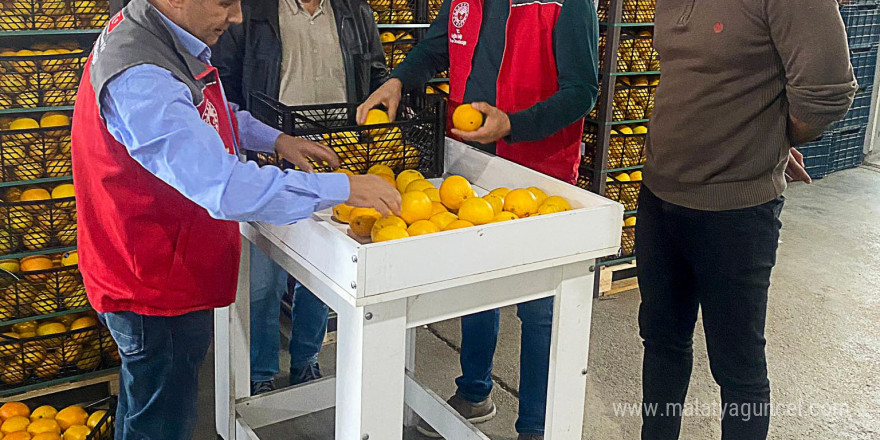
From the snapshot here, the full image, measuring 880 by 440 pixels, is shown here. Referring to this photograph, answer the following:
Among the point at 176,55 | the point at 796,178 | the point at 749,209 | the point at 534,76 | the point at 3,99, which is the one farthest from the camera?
the point at 3,99

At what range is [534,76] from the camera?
8.34 ft

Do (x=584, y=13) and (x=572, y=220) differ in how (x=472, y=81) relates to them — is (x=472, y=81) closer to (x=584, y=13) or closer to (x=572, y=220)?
(x=584, y=13)

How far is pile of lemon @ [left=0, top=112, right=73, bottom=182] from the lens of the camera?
2.73 meters

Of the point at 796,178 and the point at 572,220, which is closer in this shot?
the point at 572,220

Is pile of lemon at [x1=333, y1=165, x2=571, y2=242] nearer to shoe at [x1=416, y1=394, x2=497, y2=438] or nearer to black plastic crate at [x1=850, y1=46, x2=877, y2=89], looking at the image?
shoe at [x1=416, y1=394, x2=497, y2=438]

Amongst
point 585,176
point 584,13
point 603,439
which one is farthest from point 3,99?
point 585,176

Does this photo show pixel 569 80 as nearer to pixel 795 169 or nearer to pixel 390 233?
pixel 795 169

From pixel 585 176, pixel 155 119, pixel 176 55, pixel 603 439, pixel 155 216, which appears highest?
pixel 176 55

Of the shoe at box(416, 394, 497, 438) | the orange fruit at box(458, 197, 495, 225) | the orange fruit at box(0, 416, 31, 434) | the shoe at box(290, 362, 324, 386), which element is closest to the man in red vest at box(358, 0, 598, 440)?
the shoe at box(416, 394, 497, 438)

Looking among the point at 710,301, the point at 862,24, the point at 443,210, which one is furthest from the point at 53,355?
the point at 862,24

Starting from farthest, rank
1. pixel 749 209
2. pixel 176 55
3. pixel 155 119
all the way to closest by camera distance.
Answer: pixel 749 209, pixel 176 55, pixel 155 119

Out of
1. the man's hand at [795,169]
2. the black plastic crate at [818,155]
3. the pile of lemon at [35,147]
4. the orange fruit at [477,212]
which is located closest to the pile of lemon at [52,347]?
the pile of lemon at [35,147]

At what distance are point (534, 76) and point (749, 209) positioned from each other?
752 mm

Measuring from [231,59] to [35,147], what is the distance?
683 millimetres
